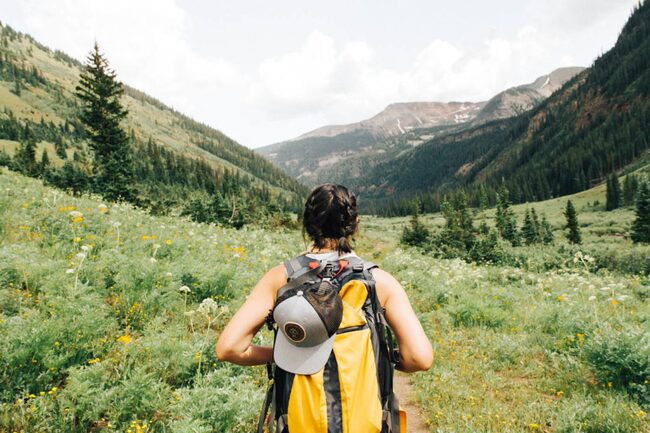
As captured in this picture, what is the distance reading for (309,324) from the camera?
6.72 ft

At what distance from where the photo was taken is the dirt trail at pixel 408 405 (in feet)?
16.3

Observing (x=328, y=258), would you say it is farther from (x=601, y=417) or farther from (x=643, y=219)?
(x=643, y=219)

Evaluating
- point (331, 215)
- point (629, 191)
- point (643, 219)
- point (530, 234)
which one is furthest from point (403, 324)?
point (629, 191)

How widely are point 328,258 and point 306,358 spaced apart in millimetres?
690

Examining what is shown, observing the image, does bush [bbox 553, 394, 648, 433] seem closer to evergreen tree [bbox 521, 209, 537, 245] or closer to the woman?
the woman

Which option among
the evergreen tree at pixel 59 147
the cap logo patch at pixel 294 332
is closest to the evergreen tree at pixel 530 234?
the cap logo patch at pixel 294 332

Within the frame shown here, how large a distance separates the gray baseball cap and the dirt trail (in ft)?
12.1

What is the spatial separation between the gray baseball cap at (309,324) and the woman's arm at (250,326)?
36 centimetres

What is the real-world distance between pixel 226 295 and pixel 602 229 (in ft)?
221

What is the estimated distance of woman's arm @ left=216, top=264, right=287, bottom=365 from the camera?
2.44 metres

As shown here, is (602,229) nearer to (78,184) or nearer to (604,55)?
(78,184)

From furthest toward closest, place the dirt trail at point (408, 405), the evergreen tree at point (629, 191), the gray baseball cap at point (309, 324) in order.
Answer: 1. the evergreen tree at point (629, 191)
2. the dirt trail at point (408, 405)
3. the gray baseball cap at point (309, 324)

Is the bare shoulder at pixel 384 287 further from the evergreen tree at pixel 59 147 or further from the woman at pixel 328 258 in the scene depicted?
the evergreen tree at pixel 59 147

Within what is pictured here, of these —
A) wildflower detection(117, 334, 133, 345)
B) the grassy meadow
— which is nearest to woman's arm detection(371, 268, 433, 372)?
the grassy meadow
